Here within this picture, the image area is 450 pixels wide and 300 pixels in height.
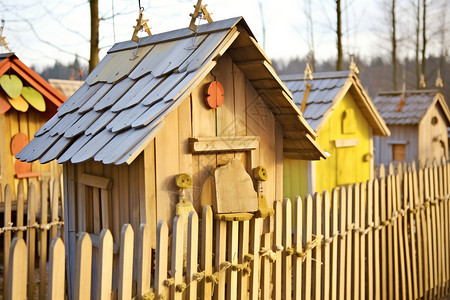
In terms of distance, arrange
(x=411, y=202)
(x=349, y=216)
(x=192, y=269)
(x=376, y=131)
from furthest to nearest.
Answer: (x=376, y=131), (x=411, y=202), (x=349, y=216), (x=192, y=269)

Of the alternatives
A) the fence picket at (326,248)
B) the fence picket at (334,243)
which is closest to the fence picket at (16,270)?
the fence picket at (326,248)

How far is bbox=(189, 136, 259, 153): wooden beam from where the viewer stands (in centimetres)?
412

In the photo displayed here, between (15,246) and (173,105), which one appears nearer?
(15,246)

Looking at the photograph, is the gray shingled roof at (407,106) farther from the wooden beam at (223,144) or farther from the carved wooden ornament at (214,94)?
the carved wooden ornament at (214,94)

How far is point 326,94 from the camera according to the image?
8.26 metres

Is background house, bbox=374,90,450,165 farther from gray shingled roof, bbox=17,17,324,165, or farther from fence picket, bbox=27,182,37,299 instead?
fence picket, bbox=27,182,37,299

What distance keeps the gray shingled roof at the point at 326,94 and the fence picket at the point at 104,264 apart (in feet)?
16.9

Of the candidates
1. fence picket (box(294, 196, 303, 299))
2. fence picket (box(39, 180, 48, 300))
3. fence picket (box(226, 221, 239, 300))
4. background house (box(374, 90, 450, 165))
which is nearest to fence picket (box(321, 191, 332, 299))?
fence picket (box(294, 196, 303, 299))

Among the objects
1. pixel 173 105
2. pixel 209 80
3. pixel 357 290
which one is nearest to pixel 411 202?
pixel 357 290

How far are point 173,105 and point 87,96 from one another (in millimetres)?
1480

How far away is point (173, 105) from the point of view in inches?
144

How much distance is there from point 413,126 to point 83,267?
11.2m

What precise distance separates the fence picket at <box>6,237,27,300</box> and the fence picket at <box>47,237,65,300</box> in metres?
0.14

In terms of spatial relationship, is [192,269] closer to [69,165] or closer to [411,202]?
[69,165]
